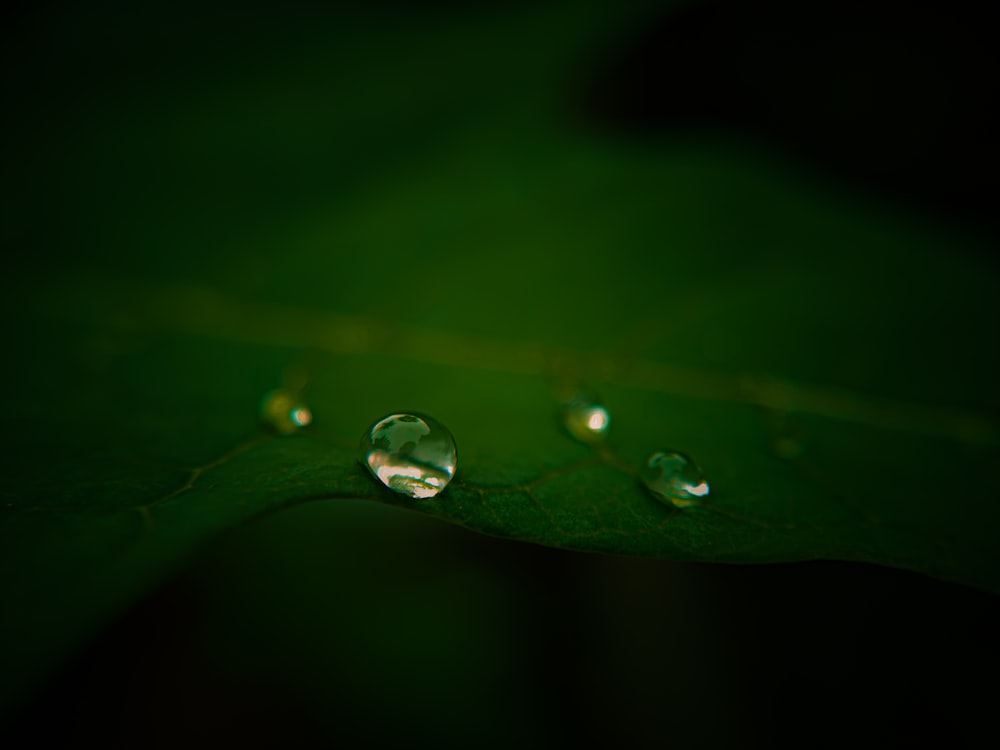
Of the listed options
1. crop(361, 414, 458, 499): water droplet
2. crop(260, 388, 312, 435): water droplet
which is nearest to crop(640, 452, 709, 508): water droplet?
crop(361, 414, 458, 499): water droplet

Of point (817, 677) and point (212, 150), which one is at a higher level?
point (212, 150)

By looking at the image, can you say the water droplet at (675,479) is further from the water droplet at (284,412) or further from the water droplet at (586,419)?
the water droplet at (284,412)

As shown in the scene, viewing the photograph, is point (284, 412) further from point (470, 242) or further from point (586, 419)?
point (470, 242)

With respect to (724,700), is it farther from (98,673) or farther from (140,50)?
(140,50)

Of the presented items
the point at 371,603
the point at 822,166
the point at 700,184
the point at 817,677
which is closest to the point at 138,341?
the point at 371,603

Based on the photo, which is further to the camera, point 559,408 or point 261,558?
point 261,558

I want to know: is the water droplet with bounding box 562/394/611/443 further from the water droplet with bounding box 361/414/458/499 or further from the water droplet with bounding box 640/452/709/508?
the water droplet with bounding box 361/414/458/499
